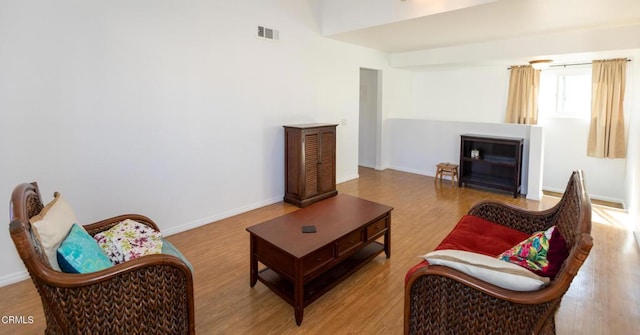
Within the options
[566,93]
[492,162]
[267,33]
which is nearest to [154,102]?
[267,33]

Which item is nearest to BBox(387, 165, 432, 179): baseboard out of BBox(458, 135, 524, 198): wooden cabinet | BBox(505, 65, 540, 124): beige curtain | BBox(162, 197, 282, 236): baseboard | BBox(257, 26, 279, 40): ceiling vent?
BBox(458, 135, 524, 198): wooden cabinet

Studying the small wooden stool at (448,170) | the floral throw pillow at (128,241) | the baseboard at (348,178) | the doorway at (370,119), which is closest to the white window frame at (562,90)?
the small wooden stool at (448,170)

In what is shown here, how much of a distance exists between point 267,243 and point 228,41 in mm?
2713

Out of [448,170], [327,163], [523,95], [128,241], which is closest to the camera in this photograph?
[128,241]

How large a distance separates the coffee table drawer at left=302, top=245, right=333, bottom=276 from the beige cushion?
1.35 m

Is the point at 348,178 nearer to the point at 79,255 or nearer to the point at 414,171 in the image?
the point at 414,171

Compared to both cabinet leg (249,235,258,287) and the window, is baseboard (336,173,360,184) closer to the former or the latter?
cabinet leg (249,235,258,287)

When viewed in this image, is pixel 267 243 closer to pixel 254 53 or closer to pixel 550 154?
pixel 254 53

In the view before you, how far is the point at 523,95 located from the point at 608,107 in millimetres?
1307

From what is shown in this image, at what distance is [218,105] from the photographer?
162 inches

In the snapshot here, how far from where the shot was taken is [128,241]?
217cm

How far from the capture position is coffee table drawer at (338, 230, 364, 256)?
2.64m

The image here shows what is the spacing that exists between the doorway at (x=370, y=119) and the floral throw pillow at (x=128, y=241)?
18.1 feet

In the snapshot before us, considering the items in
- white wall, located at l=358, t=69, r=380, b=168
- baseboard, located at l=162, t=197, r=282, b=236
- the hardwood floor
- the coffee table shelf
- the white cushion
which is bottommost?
the hardwood floor
